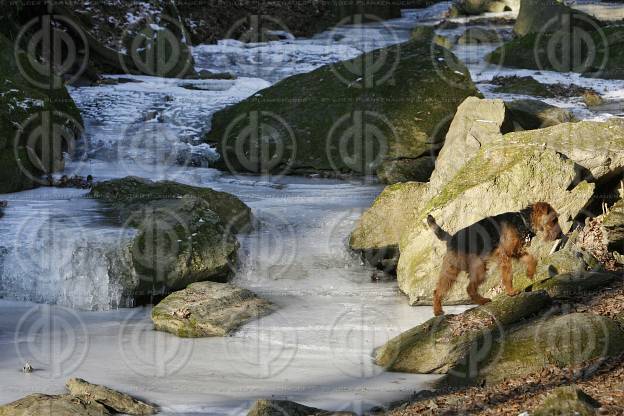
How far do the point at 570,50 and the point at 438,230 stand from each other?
1149 cm

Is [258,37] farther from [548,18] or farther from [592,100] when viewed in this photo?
[592,100]

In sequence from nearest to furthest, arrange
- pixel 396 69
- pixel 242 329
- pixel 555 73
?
pixel 242 329, pixel 396 69, pixel 555 73

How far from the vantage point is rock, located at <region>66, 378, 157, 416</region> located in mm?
6895

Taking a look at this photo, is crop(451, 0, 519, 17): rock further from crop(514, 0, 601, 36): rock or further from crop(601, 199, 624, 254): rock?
crop(601, 199, 624, 254): rock

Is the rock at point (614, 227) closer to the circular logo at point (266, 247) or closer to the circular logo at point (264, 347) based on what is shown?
the circular logo at point (264, 347)

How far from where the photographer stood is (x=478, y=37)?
80.6 feet

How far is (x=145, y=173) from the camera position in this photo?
1493 cm

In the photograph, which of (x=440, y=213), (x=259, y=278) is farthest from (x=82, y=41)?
(x=440, y=213)

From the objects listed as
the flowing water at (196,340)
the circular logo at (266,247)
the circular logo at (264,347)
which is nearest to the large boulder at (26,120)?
the flowing water at (196,340)

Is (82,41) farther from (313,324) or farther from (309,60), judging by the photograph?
(313,324)

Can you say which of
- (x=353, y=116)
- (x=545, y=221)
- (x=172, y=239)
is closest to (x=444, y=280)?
(x=545, y=221)

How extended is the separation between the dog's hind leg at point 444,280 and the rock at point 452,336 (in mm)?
1244

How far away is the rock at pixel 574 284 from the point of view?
27.8 ft

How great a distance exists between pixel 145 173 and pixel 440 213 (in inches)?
252
